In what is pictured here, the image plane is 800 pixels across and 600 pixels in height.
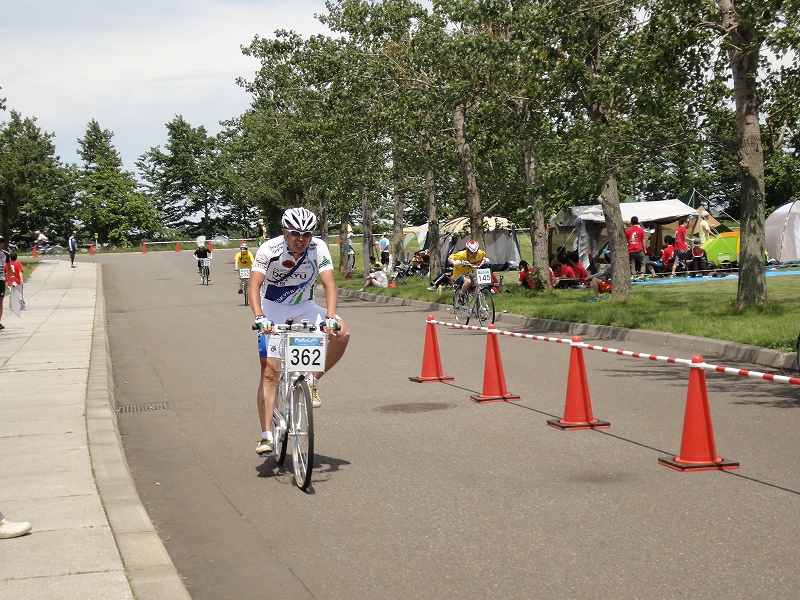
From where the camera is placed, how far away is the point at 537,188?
68.6 feet

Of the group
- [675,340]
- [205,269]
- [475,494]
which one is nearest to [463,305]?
[675,340]

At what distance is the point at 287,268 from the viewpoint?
8.34m

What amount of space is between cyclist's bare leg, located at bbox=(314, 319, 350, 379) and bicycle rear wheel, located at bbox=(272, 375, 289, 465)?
315 millimetres

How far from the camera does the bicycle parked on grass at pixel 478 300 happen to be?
2172 centimetres

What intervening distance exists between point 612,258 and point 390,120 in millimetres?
9177

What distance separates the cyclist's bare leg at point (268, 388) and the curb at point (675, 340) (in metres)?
7.76

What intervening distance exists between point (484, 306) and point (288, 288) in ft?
45.3

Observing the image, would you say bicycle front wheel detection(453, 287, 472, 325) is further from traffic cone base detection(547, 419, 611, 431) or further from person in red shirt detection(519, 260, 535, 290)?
traffic cone base detection(547, 419, 611, 431)

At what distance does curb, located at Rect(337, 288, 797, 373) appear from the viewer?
1435 cm

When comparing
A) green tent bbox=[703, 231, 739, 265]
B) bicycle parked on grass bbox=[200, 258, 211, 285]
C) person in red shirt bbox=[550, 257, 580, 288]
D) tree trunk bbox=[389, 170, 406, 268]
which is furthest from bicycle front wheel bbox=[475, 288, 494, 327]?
bicycle parked on grass bbox=[200, 258, 211, 285]

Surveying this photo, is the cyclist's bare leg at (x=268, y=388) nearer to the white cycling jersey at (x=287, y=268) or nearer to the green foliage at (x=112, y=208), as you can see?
the white cycling jersey at (x=287, y=268)

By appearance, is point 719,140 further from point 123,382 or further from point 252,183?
point 252,183

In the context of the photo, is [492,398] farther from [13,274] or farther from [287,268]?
[13,274]

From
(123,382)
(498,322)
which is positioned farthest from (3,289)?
(498,322)
